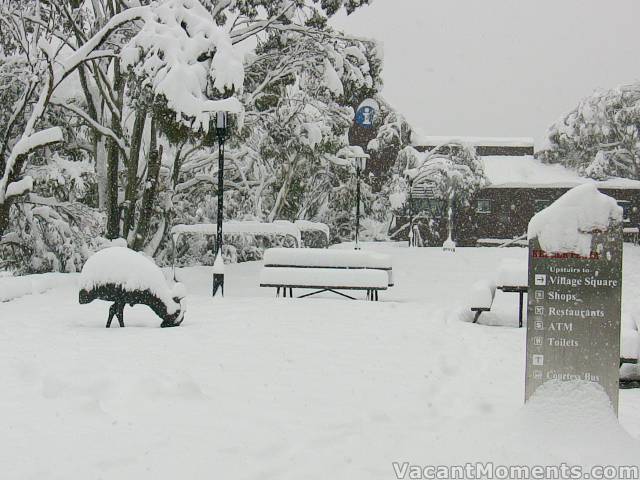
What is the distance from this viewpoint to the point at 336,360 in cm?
767

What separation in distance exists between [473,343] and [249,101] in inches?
538

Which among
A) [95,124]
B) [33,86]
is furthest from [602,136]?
[33,86]

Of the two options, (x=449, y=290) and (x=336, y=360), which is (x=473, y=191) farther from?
(x=336, y=360)

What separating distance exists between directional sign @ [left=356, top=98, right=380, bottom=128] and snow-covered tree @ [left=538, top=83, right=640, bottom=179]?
12.3 meters

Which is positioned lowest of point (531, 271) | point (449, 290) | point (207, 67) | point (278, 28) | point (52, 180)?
point (449, 290)

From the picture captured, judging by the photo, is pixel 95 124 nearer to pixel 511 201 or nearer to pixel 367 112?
pixel 367 112

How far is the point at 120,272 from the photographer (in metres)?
9.06

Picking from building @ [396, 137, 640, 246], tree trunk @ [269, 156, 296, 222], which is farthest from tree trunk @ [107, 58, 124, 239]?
building @ [396, 137, 640, 246]

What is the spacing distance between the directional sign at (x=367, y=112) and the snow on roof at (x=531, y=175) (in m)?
7.63

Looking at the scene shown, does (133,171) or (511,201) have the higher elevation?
(511,201)

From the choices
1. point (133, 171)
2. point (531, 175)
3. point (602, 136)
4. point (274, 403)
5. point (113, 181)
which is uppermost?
point (602, 136)

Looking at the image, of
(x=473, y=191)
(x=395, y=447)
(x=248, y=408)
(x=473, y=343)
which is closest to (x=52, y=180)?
(x=473, y=343)

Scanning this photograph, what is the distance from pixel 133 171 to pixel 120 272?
11456 millimetres

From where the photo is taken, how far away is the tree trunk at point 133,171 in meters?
20.0
